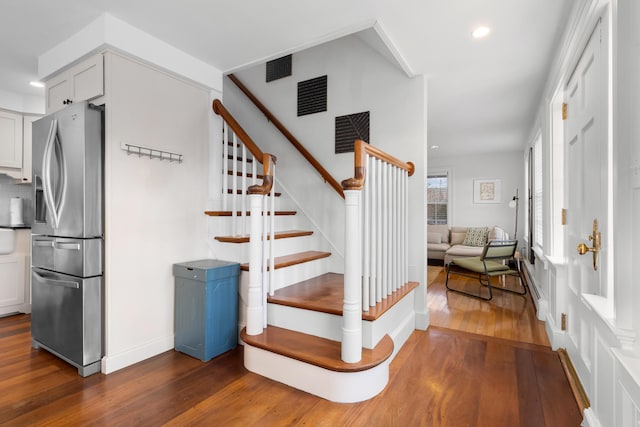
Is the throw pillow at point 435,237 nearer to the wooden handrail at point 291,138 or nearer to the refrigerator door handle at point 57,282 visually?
the wooden handrail at point 291,138

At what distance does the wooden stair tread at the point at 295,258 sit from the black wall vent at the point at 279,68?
1993 millimetres

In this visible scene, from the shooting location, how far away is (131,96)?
7.36ft

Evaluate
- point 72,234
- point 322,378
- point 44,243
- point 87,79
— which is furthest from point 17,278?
point 322,378

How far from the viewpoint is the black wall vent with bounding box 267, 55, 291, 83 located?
3.57 metres

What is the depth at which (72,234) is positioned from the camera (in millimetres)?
2133

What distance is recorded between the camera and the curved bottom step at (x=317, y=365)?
181cm

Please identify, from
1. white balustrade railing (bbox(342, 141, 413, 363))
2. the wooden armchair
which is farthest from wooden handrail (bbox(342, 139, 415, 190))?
the wooden armchair

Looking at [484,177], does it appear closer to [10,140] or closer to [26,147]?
[26,147]

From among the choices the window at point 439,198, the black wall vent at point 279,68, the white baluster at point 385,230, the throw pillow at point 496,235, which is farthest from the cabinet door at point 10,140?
the window at point 439,198

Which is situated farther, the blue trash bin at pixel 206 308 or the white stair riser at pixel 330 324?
the blue trash bin at pixel 206 308

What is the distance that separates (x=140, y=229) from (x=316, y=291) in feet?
4.49

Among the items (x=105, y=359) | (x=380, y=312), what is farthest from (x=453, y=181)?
(x=105, y=359)

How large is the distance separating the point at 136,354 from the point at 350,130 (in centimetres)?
257

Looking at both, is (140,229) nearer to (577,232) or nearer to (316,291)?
(316,291)
